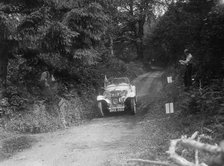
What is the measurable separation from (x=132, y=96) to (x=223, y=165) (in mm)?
14250

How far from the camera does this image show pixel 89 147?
1088 centimetres

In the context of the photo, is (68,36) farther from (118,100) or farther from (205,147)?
(205,147)

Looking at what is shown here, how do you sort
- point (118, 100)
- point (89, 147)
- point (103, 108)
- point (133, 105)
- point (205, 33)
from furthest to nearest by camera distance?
point (103, 108), point (118, 100), point (133, 105), point (205, 33), point (89, 147)

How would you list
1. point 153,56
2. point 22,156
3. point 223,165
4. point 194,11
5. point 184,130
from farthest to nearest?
point 153,56
point 194,11
point 22,156
point 184,130
point 223,165

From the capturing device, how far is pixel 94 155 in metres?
9.77

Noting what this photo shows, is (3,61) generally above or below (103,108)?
above

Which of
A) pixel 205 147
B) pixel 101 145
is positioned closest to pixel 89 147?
pixel 101 145

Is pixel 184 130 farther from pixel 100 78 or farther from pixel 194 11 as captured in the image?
pixel 100 78

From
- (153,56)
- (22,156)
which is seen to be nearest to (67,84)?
(22,156)

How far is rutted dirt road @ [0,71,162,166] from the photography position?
30.7 feet

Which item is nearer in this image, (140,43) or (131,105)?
(131,105)

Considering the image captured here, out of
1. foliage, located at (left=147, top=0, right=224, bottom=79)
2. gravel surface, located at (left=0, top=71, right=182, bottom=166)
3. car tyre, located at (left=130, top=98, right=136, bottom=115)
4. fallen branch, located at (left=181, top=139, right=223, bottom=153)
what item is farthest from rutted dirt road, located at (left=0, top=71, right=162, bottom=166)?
fallen branch, located at (left=181, top=139, right=223, bottom=153)

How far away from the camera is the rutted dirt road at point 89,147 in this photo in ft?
30.7

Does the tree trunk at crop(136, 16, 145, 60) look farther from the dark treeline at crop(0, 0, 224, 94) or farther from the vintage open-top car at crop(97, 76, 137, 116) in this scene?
the vintage open-top car at crop(97, 76, 137, 116)
